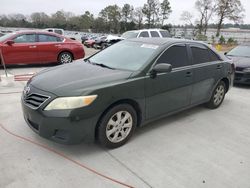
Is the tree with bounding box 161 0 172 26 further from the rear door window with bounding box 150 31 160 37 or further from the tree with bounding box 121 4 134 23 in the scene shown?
the rear door window with bounding box 150 31 160 37

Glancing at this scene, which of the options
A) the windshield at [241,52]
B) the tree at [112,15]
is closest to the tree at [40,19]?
the tree at [112,15]

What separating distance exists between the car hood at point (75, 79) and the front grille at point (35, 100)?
107 mm

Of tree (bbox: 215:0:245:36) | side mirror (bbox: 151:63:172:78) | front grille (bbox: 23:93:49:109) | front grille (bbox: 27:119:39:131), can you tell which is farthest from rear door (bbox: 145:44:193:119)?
tree (bbox: 215:0:245:36)

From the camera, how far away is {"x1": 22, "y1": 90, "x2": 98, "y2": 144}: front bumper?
3.01 metres

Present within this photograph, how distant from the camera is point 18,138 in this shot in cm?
370

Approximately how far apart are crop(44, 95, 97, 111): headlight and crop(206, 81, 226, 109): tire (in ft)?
10.4

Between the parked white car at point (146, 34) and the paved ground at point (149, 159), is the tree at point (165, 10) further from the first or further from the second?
the paved ground at point (149, 159)

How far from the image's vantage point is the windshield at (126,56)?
12.7ft

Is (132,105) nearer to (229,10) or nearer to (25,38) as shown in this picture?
(25,38)

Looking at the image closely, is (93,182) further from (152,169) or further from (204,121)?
(204,121)

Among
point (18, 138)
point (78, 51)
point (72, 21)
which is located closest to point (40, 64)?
point (78, 51)

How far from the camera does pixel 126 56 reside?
4129 mm

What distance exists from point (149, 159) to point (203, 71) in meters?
2.25

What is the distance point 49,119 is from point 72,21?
76.3 metres
